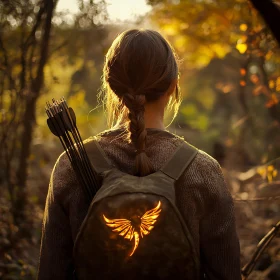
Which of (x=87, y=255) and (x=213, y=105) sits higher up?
(x=87, y=255)

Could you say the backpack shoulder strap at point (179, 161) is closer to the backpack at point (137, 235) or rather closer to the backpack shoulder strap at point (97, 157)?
the backpack at point (137, 235)

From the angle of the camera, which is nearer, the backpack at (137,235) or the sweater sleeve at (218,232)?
the backpack at (137,235)

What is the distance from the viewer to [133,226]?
80.2 inches

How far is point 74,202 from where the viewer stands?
2365mm

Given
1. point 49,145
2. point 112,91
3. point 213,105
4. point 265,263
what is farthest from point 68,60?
point 213,105

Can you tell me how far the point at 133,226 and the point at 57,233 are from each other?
54 centimetres

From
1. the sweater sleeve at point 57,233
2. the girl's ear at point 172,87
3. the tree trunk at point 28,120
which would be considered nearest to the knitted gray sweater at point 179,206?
the sweater sleeve at point 57,233

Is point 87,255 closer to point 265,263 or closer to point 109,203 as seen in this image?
point 109,203

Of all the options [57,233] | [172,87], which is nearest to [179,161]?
[172,87]

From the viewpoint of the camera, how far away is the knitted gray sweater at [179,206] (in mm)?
2262

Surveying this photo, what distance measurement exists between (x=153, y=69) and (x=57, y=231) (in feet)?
2.78

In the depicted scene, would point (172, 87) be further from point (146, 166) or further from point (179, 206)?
point (179, 206)

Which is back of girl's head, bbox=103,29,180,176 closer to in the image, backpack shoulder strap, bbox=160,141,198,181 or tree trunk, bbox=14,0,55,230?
backpack shoulder strap, bbox=160,141,198,181

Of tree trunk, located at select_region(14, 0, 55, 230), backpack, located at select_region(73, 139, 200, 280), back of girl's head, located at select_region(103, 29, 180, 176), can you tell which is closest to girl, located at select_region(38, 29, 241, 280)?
back of girl's head, located at select_region(103, 29, 180, 176)
